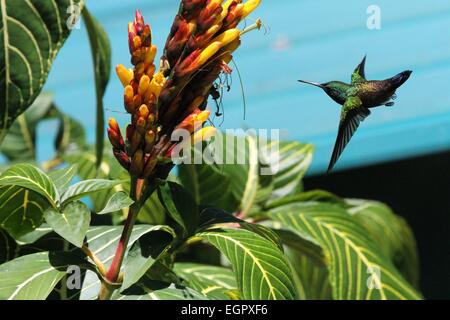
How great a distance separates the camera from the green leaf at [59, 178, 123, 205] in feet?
2.60

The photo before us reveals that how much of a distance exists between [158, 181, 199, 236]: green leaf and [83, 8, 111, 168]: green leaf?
8.8 inches

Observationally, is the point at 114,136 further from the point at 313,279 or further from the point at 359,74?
the point at 313,279

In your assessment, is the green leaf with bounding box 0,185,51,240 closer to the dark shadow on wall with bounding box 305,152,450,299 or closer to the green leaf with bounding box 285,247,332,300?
the green leaf with bounding box 285,247,332,300

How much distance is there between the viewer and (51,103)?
1817 mm

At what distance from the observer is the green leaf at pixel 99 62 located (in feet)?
3.46

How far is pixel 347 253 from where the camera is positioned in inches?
45.1

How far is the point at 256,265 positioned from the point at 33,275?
0.21m

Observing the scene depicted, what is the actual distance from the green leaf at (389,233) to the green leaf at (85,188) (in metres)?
0.71

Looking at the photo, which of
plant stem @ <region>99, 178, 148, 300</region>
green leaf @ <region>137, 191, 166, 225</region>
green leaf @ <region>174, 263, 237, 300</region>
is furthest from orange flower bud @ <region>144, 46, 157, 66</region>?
green leaf @ <region>137, 191, 166, 225</region>

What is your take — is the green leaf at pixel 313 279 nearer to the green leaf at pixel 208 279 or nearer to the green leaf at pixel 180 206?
the green leaf at pixel 208 279

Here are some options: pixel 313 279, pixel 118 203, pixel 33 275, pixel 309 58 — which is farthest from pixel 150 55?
pixel 309 58
